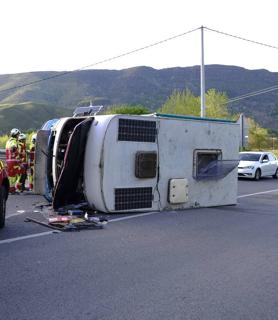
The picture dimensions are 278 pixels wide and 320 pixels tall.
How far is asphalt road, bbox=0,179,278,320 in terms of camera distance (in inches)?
181

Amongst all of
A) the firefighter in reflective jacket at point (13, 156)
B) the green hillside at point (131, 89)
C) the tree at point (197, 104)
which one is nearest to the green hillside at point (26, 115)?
the green hillside at point (131, 89)

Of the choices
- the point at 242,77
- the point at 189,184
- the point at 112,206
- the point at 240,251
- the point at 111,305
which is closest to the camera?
the point at 111,305

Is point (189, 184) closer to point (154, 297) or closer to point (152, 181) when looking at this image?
point (152, 181)

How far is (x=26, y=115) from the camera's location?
127 meters

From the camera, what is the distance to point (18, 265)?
5.98 meters

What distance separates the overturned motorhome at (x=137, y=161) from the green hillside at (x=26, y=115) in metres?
104

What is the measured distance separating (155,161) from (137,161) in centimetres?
47

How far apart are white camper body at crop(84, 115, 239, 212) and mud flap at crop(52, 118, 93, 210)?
0.15 metres

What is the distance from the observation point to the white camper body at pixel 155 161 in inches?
391

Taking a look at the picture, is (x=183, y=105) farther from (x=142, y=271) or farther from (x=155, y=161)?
(x=142, y=271)

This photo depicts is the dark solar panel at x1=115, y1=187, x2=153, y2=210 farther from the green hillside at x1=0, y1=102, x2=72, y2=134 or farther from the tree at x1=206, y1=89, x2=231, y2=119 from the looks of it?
the green hillside at x1=0, y1=102, x2=72, y2=134

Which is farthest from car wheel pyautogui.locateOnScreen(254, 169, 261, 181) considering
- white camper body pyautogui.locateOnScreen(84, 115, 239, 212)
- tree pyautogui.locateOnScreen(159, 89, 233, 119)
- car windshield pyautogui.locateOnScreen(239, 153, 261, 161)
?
tree pyautogui.locateOnScreen(159, 89, 233, 119)

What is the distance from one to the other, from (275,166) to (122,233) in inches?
695

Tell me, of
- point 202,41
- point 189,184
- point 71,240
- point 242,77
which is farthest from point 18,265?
point 242,77
